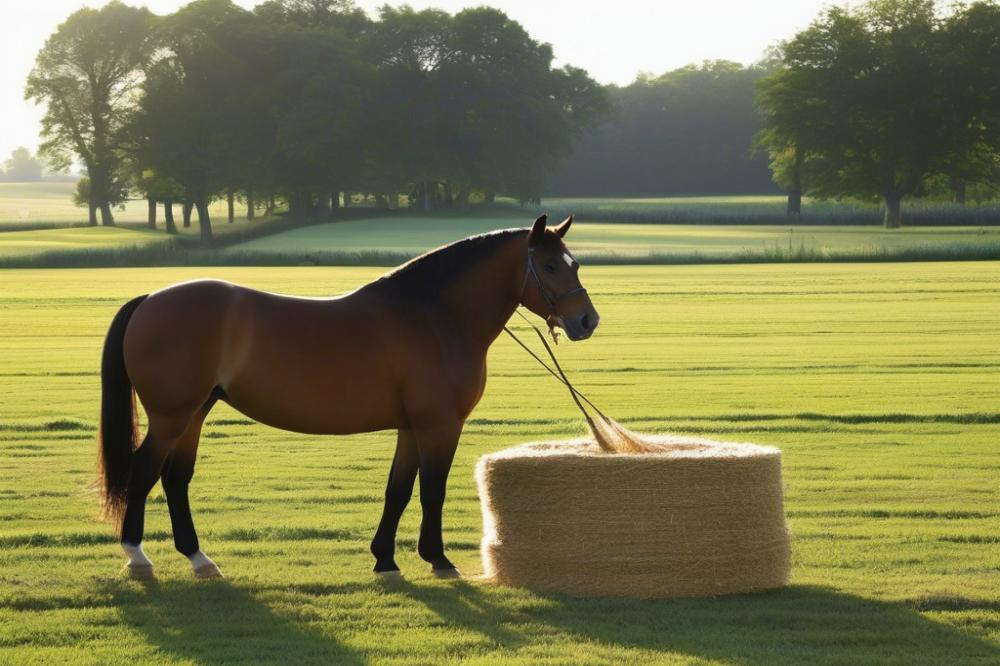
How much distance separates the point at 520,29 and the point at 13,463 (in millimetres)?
89025

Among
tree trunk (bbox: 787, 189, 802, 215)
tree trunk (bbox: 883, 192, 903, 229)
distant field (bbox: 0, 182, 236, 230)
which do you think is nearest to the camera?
tree trunk (bbox: 883, 192, 903, 229)

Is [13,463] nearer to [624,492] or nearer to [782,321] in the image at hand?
[624,492]

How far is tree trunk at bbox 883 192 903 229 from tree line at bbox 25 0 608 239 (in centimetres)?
2080

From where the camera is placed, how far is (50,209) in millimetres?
118375

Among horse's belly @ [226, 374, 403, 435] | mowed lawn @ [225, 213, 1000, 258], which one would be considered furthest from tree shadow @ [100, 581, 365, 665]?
mowed lawn @ [225, 213, 1000, 258]

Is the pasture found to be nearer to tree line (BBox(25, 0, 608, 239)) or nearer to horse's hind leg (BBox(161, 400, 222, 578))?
tree line (BBox(25, 0, 608, 239))

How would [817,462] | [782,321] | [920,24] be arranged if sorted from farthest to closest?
1. [920,24]
2. [782,321]
3. [817,462]

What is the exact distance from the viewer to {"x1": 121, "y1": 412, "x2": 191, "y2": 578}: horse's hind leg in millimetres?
7168

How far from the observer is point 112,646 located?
6.03m

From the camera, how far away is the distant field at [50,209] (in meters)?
105

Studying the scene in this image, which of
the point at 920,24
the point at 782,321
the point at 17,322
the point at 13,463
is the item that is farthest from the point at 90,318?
the point at 920,24

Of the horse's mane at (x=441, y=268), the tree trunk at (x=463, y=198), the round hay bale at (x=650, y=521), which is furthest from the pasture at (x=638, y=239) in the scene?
the round hay bale at (x=650, y=521)

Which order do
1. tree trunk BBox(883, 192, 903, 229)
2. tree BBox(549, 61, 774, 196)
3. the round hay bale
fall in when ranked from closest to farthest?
the round hay bale → tree trunk BBox(883, 192, 903, 229) → tree BBox(549, 61, 774, 196)

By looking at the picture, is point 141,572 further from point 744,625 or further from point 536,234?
point 744,625
